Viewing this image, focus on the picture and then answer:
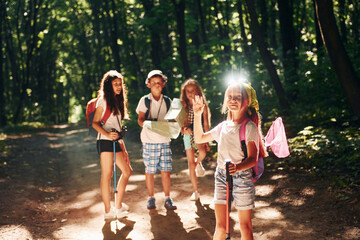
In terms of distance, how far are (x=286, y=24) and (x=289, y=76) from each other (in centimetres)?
224

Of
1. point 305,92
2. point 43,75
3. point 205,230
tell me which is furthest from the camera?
point 43,75

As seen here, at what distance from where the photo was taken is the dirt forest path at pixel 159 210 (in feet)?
16.1

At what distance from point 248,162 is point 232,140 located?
30cm

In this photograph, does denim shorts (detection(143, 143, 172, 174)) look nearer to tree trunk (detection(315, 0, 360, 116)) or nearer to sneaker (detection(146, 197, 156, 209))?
sneaker (detection(146, 197, 156, 209))

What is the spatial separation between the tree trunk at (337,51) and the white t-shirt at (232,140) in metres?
5.38

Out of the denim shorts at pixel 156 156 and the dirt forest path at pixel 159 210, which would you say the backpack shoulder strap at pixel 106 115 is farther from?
the dirt forest path at pixel 159 210

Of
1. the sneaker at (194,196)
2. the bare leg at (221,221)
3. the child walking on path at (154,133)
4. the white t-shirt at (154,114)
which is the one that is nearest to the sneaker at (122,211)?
the child walking on path at (154,133)

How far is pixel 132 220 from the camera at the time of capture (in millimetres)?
5457

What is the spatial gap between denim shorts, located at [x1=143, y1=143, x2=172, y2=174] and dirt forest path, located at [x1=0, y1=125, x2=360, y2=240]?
0.76 meters

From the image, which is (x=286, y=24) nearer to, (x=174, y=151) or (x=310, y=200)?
(x=174, y=151)

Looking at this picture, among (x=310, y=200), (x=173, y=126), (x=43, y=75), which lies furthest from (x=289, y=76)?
(x=43, y=75)

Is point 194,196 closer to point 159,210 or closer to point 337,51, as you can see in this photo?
point 159,210

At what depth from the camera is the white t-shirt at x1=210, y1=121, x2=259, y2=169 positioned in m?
3.33

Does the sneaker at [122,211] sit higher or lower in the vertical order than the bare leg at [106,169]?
lower
